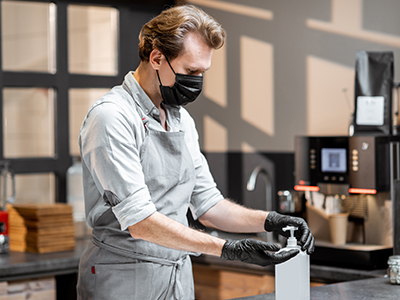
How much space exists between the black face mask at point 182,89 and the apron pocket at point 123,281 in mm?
527

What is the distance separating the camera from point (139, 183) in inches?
63.1

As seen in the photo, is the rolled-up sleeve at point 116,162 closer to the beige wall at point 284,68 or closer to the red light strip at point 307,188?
the red light strip at point 307,188

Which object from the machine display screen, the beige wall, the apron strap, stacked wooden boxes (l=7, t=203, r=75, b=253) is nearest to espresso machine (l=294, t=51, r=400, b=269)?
the machine display screen

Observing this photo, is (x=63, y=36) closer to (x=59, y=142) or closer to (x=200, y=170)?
(x=59, y=142)

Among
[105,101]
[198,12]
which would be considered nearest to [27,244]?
[105,101]

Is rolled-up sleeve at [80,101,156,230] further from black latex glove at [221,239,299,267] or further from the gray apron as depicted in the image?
black latex glove at [221,239,299,267]

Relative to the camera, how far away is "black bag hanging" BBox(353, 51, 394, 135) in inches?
103

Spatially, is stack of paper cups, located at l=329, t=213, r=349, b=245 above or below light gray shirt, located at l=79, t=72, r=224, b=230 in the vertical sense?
below

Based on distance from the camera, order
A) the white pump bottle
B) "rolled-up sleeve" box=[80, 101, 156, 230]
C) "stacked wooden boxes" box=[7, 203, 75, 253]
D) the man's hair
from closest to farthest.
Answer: the white pump bottle
"rolled-up sleeve" box=[80, 101, 156, 230]
the man's hair
"stacked wooden boxes" box=[7, 203, 75, 253]

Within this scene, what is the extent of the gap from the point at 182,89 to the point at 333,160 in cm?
113

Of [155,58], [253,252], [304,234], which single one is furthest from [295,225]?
[155,58]

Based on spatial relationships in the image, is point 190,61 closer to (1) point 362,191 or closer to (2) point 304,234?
(2) point 304,234

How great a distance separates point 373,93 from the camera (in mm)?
2635

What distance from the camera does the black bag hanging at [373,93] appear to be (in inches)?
103
